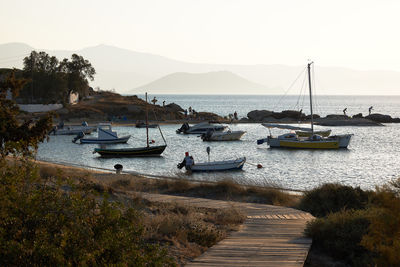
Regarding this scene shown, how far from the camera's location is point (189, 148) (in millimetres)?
61375

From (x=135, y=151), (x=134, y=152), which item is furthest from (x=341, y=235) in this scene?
(x=134, y=152)

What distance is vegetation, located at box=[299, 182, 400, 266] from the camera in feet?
24.0

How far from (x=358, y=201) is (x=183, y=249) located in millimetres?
7769

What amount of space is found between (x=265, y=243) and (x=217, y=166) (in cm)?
2668

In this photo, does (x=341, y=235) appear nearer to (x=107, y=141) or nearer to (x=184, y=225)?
(x=184, y=225)

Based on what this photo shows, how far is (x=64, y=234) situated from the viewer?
5.88 m

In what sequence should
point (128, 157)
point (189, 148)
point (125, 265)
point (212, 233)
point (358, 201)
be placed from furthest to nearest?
point (189, 148), point (128, 157), point (358, 201), point (212, 233), point (125, 265)

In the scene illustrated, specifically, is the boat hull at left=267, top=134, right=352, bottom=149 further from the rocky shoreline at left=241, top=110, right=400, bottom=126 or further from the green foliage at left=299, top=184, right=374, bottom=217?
the rocky shoreline at left=241, top=110, right=400, bottom=126

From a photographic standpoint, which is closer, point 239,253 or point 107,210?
point 107,210

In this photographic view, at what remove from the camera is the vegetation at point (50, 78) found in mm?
97812

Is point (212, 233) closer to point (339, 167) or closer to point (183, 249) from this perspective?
point (183, 249)

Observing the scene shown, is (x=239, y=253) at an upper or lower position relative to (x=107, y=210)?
lower

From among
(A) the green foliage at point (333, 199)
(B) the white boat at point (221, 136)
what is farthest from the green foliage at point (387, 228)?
(B) the white boat at point (221, 136)

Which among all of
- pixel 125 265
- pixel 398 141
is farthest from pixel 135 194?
pixel 398 141
